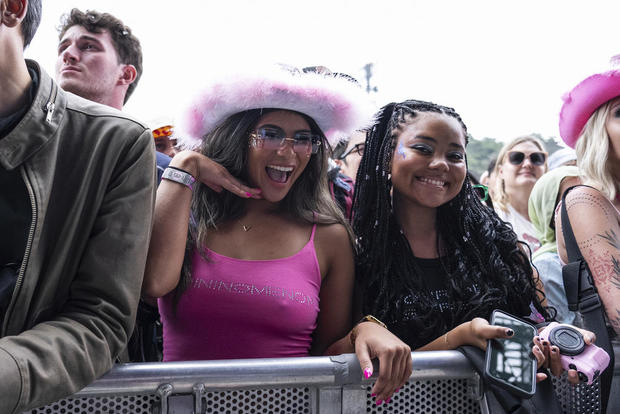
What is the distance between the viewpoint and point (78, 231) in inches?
64.0

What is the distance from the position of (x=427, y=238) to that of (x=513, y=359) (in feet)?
2.96

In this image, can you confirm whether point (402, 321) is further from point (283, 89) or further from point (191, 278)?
point (283, 89)

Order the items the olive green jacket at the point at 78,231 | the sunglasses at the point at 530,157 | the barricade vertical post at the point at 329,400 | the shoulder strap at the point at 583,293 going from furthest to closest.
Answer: the sunglasses at the point at 530,157 < the shoulder strap at the point at 583,293 < the barricade vertical post at the point at 329,400 < the olive green jacket at the point at 78,231

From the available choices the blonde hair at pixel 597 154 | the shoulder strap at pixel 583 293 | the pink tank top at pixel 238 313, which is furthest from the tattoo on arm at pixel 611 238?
the pink tank top at pixel 238 313

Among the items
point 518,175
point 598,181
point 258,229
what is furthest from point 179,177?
point 518,175

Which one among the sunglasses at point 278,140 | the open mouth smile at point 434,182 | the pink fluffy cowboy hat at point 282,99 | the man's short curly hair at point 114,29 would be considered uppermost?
the man's short curly hair at point 114,29

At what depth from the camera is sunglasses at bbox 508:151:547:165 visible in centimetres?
549

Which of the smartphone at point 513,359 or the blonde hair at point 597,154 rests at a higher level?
the blonde hair at point 597,154

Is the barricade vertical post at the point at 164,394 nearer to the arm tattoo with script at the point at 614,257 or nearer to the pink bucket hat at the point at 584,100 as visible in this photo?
the arm tattoo with script at the point at 614,257

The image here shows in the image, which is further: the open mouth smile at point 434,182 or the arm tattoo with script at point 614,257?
the open mouth smile at point 434,182

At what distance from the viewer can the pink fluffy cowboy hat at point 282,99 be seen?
2311 millimetres

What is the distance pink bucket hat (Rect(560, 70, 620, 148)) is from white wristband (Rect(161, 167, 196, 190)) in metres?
1.91

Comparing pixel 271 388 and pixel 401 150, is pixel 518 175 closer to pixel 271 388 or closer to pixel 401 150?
pixel 401 150

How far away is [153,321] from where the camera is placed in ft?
7.82
